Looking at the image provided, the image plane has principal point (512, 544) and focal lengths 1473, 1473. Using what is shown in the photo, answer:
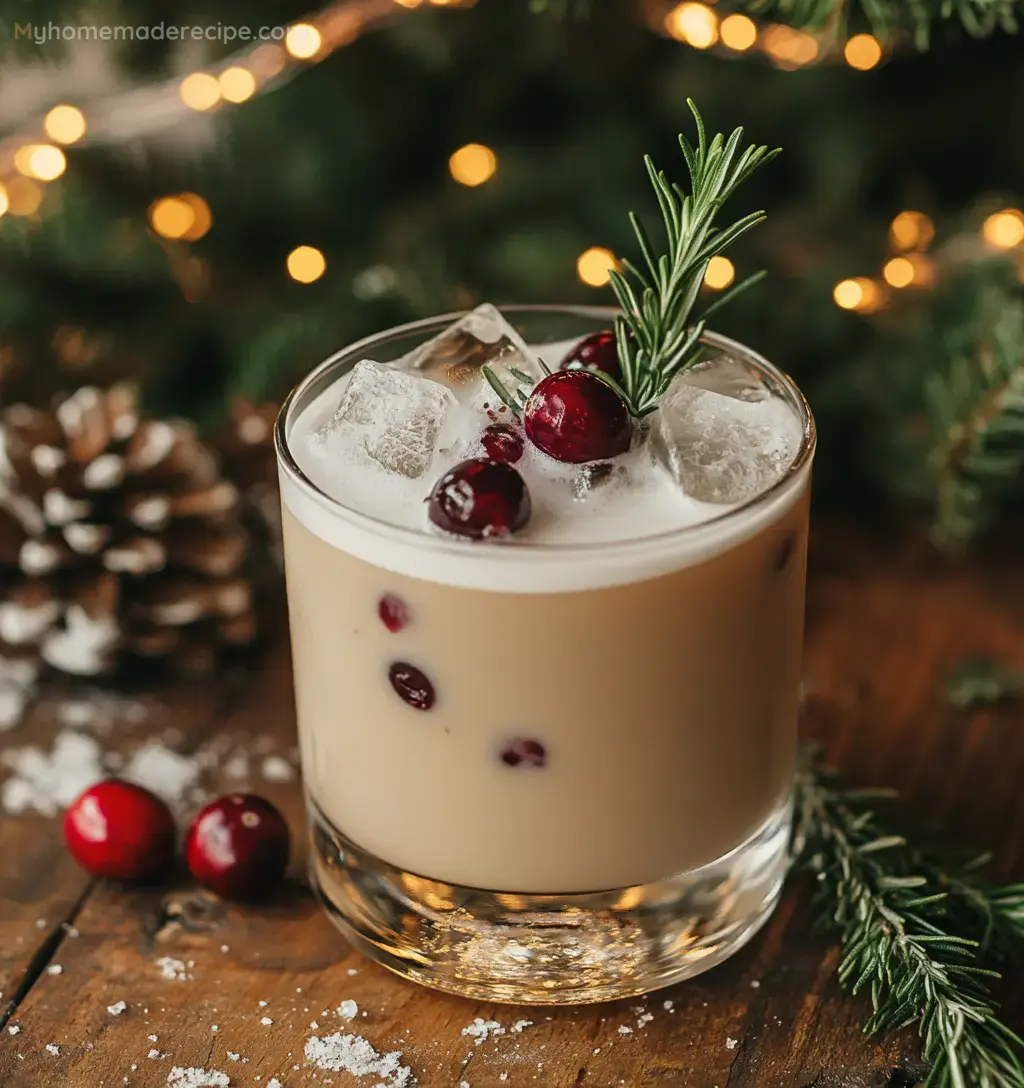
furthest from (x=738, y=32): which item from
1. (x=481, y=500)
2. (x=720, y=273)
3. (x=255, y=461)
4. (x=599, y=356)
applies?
(x=481, y=500)

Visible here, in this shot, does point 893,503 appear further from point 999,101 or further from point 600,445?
point 600,445

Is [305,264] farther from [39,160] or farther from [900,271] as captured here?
[900,271]

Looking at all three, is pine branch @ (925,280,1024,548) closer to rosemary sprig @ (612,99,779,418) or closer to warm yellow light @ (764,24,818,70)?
warm yellow light @ (764,24,818,70)

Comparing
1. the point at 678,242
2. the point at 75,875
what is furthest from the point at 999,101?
the point at 75,875

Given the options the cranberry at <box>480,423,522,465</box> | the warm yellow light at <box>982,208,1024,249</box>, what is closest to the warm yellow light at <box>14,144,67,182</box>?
the cranberry at <box>480,423,522,465</box>

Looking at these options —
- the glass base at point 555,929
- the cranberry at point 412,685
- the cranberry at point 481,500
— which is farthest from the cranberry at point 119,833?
the cranberry at point 481,500

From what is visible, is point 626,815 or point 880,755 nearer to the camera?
point 626,815
